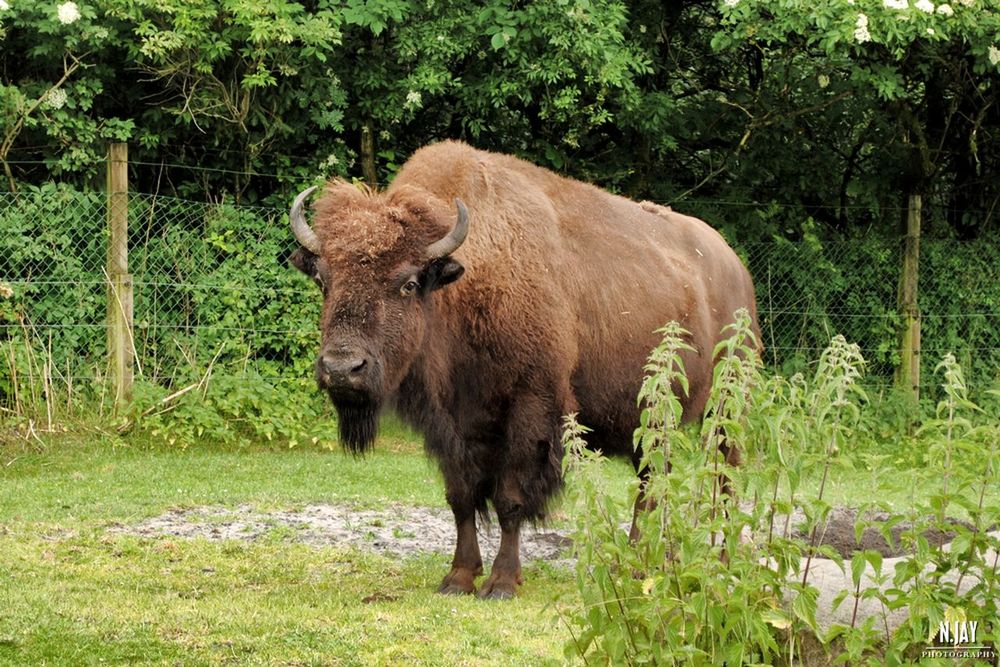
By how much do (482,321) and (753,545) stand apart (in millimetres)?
3265

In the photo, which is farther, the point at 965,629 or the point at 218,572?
the point at 218,572

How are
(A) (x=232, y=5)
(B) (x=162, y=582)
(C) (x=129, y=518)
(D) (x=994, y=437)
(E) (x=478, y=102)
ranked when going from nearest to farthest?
(D) (x=994, y=437)
(B) (x=162, y=582)
(C) (x=129, y=518)
(A) (x=232, y=5)
(E) (x=478, y=102)

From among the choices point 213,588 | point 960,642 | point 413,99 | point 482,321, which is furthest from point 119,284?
point 960,642

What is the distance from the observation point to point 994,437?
4227 mm

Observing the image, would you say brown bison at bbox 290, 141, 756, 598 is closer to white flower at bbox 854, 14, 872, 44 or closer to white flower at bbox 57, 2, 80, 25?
white flower at bbox 854, 14, 872, 44

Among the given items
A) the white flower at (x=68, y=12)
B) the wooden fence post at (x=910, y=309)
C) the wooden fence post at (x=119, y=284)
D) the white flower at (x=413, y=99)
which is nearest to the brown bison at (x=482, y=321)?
the white flower at (x=413, y=99)

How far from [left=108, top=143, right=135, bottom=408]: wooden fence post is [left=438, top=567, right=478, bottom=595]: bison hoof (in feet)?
19.0

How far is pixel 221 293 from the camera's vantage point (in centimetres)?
1311

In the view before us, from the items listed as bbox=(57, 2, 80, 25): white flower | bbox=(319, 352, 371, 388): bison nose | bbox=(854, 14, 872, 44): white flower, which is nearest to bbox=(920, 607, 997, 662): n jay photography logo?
bbox=(319, 352, 371, 388): bison nose

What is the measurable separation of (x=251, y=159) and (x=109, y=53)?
5.65 feet

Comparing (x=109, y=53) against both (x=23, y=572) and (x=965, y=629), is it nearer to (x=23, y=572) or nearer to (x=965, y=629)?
(x=23, y=572)

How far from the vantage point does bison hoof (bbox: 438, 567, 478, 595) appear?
738 cm

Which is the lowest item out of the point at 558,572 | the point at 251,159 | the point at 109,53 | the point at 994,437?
the point at 558,572

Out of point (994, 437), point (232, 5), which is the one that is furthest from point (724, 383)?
point (232, 5)
